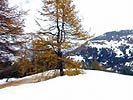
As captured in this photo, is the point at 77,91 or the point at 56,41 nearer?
the point at 77,91

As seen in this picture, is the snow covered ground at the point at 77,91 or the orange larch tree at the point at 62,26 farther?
the orange larch tree at the point at 62,26

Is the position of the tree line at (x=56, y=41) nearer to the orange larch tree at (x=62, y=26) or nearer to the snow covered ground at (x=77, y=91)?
the orange larch tree at (x=62, y=26)

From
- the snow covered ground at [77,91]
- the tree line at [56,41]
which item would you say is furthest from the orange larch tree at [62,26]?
the snow covered ground at [77,91]

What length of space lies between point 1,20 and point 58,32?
672 centimetres

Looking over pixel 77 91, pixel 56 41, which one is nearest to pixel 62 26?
pixel 56 41

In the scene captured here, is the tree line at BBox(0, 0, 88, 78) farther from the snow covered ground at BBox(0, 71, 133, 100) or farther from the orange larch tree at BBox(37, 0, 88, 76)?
the snow covered ground at BBox(0, 71, 133, 100)

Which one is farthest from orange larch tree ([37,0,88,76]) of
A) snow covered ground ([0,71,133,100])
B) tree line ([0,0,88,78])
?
snow covered ground ([0,71,133,100])

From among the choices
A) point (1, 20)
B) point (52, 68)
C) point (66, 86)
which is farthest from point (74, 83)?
point (52, 68)

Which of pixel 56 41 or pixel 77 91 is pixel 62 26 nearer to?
pixel 56 41

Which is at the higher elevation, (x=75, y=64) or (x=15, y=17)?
(x=15, y=17)

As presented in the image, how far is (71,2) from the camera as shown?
89.0 ft

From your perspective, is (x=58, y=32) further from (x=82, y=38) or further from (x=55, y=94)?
(x=55, y=94)

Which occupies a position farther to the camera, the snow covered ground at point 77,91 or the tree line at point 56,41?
the tree line at point 56,41

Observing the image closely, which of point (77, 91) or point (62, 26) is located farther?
point (62, 26)
